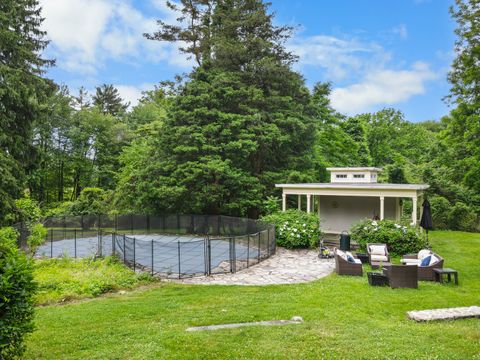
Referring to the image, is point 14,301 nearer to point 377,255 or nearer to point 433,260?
point 433,260

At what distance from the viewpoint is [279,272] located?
11.1 m

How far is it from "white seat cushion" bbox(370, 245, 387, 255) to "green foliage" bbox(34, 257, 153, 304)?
7502 millimetres

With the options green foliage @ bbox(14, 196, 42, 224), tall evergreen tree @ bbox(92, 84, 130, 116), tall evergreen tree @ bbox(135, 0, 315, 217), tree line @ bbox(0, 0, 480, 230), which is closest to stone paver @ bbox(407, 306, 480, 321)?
tree line @ bbox(0, 0, 480, 230)

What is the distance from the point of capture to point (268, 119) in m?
21.9

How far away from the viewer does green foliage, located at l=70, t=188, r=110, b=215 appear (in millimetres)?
24094

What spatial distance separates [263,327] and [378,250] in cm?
778

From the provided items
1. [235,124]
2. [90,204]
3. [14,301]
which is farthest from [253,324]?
[90,204]

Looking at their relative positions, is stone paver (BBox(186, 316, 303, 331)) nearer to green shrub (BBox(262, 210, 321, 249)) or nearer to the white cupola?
green shrub (BBox(262, 210, 321, 249))

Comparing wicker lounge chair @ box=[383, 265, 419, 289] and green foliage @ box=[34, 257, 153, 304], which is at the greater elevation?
wicker lounge chair @ box=[383, 265, 419, 289]

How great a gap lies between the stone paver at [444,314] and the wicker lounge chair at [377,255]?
4.68 metres

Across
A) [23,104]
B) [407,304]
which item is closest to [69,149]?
[23,104]

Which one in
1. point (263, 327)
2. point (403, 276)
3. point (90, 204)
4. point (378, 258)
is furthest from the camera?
point (90, 204)

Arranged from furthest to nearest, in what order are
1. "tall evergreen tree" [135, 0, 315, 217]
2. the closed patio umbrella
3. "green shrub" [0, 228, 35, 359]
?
"tall evergreen tree" [135, 0, 315, 217], the closed patio umbrella, "green shrub" [0, 228, 35, 359]

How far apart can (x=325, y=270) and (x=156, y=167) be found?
12.2 m
